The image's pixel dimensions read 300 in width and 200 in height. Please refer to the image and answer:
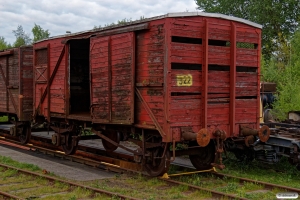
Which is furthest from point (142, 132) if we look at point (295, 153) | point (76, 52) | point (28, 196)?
point (76, 52)

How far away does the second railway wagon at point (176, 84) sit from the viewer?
8.15 meters

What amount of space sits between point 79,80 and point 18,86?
2.54 m

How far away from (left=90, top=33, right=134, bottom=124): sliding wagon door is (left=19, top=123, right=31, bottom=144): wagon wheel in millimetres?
5227

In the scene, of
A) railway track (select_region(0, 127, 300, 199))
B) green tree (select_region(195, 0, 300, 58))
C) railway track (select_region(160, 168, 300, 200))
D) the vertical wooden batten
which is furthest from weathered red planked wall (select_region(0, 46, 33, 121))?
green tree (select_region(195, 0, 300, 58))

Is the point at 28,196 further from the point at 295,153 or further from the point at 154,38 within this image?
the point at 295,153

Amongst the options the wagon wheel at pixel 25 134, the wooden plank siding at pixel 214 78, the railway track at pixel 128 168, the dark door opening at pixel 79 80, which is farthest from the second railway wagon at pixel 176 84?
the wagon wheel at pixel 25 134

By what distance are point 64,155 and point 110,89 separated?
3.47m

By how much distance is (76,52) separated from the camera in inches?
519

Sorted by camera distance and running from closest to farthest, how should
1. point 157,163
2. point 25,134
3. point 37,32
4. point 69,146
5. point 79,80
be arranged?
1. point 157,163
2. point 69,146
3. point 79,80
4. point 25,134
5. point 37,32

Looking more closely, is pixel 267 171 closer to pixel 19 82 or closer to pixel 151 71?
pixel 151 71

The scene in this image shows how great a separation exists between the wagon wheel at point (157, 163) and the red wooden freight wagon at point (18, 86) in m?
6.58

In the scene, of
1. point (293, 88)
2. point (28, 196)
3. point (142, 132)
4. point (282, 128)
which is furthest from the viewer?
point (293, 88)

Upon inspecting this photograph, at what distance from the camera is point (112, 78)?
377 inches

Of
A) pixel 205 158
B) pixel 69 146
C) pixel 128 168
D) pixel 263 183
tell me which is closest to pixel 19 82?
pixel 69 146
